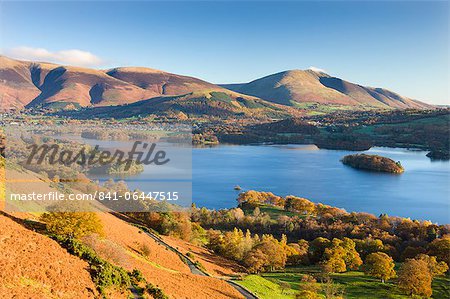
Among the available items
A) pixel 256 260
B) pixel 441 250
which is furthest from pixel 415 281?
pixel 441 250

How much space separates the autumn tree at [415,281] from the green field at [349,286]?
987mm

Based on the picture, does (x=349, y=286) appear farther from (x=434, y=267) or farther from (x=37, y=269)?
(x=37, y=269)

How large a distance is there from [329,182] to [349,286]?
85.0m

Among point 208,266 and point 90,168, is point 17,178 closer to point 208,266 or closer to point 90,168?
point 208,266

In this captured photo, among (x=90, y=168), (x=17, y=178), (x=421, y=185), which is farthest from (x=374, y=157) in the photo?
(x=17, y=178)

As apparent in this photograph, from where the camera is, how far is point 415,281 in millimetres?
36031

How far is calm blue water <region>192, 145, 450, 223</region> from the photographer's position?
322 ft

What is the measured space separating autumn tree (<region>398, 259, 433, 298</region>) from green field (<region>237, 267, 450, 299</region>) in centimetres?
99

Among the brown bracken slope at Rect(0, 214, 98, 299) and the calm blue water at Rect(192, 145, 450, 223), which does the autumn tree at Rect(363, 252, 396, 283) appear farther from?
the calm blue water at Rect(192, 145, 450, 223)

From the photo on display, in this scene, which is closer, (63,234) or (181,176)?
(63,234)

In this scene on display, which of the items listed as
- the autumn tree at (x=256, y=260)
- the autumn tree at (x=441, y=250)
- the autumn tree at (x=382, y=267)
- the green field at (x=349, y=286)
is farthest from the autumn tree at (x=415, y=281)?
the autumn tree at (x=441, y=250)

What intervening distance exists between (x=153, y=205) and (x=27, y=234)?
35.6 metres

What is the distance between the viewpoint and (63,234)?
21891 mm

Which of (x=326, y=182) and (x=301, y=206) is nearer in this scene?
(x=301, y=206)
